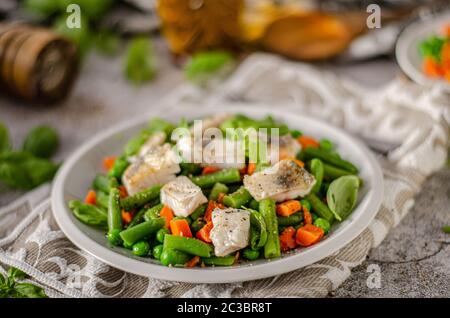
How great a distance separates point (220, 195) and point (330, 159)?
2.19 feet

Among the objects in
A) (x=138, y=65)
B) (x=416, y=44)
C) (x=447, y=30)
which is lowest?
(x=138, y=65)

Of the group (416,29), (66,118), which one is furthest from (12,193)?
(416,29)

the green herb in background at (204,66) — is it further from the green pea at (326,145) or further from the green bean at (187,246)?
the green bean at (187,246)

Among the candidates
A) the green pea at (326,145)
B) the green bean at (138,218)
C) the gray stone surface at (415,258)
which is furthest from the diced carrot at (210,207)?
the green pea at (326,145)

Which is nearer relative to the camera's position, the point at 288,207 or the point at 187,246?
the point at 187,246

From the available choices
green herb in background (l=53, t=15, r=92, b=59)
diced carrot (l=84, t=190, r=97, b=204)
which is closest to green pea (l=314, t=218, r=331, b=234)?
diced carrot (l=84, t=190, r=97, b=204)

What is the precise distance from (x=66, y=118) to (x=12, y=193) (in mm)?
1005

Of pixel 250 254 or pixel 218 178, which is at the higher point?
pixel 218 178

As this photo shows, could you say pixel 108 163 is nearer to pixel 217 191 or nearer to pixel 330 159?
pixel 217 191

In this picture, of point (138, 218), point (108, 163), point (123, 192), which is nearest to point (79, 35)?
point (108, 163)

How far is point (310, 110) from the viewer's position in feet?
13.5

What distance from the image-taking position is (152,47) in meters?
5.44

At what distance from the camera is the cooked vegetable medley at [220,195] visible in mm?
2664
